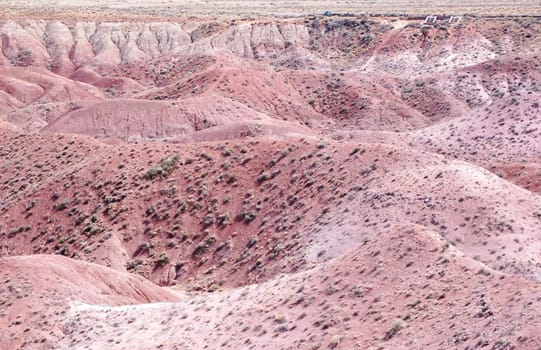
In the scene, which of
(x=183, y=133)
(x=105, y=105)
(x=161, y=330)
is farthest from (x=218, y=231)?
(x=105, y=105)

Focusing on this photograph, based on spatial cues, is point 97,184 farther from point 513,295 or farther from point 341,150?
point 513,295

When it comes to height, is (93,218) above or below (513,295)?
below

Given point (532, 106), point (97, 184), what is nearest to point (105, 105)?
point (97, 184)

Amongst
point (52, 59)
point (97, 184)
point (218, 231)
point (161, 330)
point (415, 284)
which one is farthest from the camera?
point (52, 59)

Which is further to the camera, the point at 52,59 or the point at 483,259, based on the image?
the point at 52,59

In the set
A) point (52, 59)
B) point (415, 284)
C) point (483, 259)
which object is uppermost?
point (415, 284)

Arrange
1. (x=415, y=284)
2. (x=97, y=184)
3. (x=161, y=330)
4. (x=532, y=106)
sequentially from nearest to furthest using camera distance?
1. (x=415, y=284)
2. (x=161, y=330)
3. (x=97, y=184)
4. (x=532, y=106)
